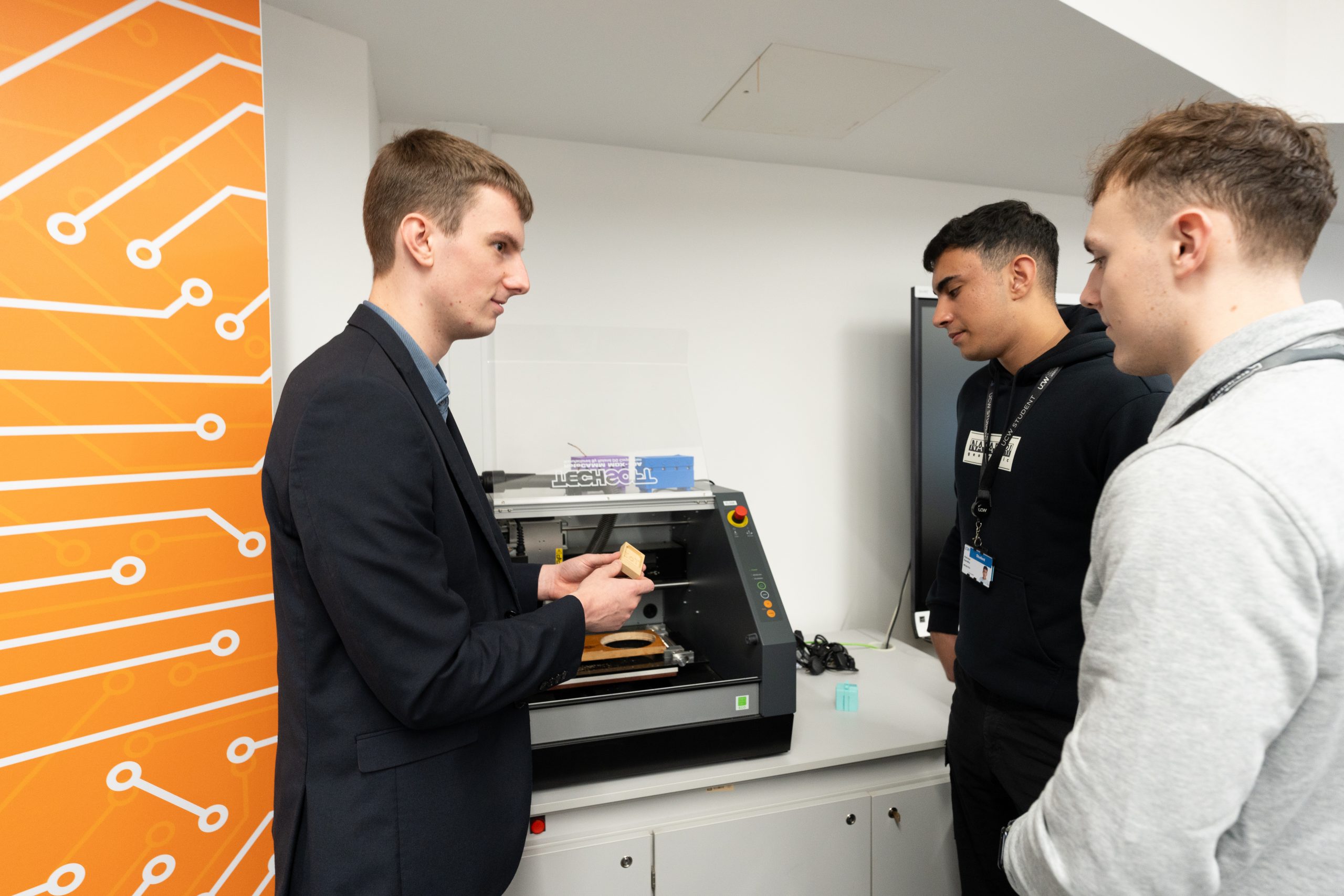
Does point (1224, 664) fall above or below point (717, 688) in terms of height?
above

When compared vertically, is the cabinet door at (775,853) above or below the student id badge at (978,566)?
below

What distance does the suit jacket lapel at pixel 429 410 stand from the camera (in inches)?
36.8

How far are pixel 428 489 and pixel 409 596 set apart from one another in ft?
0.45

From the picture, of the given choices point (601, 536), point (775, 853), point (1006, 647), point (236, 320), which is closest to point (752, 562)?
point (601, 536)

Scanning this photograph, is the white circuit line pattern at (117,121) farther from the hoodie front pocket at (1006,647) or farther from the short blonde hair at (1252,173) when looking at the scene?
the hoodie front pocket at (1006,647)

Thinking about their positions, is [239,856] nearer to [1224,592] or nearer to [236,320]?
[236,320]

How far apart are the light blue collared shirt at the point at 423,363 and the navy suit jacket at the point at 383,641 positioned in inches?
1.1

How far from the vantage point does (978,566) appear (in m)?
1.33

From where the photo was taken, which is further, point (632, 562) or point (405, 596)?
point (632, 562)

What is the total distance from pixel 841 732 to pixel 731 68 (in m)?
1.61

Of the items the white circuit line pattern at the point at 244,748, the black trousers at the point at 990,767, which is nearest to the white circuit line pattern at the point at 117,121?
the white circuit line pattern at the point at 244,748

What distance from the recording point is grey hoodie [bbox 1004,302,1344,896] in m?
0.52

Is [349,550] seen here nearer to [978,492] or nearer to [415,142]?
[415,142]

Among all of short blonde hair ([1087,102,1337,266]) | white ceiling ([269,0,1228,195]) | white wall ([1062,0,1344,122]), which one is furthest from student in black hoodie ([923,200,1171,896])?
white wall ([1062,0,1344,122])
